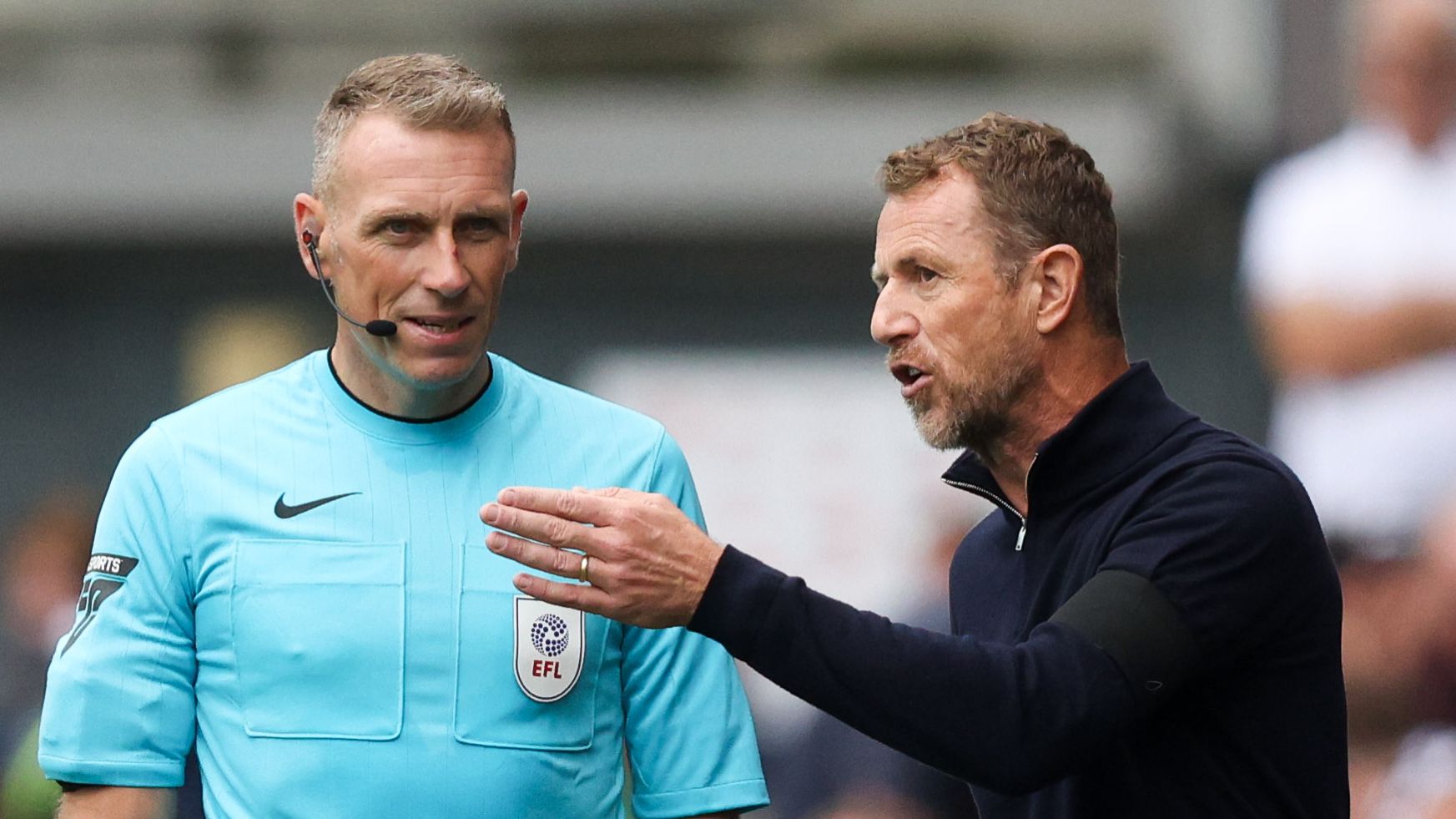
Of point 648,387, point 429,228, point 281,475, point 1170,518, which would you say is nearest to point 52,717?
point 281,475

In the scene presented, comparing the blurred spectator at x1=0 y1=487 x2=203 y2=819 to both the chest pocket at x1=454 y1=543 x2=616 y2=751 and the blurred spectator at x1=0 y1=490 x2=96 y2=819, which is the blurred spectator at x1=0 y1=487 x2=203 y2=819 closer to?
the blurred spectator at x1=0 y1=490 x2=96 y2=819

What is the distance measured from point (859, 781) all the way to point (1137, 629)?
9.98 ft

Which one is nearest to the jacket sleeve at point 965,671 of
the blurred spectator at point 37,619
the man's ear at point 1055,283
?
the man's ear at point 1055,283

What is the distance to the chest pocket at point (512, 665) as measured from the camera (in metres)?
2.91

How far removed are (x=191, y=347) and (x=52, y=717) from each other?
858 centimetres

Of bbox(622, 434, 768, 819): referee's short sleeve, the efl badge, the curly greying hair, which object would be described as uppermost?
the curly greying hair

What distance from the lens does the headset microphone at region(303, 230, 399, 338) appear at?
2971 mm

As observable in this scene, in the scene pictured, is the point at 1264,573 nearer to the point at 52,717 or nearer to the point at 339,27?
the point at 52,717

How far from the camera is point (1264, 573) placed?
2898 millimetres

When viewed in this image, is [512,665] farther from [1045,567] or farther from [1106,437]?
[1106,437]

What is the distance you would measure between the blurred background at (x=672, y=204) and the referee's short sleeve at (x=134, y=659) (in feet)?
25.4

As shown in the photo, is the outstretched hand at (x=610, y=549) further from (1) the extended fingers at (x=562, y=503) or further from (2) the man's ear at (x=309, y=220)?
(2) the man's ear at (x=309, y=220)

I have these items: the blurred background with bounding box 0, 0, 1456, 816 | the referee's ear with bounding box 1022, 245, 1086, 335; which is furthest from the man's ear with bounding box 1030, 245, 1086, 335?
the blurred background with bounding box 0, 0, 1456, 816

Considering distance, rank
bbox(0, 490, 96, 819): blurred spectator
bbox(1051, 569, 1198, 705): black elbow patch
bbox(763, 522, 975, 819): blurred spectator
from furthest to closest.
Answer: bbox(0, 490, 96, 819): blurred spectator → bbox(763, 522, 975, 819): blurred spectator → bbox(1051, 569, 1198, 705): black elbow patch
